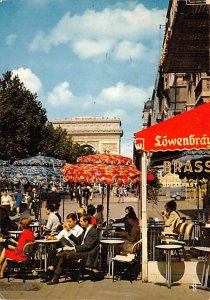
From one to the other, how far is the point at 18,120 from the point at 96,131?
66.3 meters

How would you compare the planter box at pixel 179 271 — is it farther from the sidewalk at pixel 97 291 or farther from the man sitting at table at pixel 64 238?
the man sitting at table at pixel 64 238

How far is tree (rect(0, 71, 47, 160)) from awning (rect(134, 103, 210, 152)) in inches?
1227

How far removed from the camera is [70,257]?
8.27 meters

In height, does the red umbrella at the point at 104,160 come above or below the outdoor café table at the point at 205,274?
above

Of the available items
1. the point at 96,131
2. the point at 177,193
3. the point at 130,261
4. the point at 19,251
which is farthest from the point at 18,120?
the point at 96,131

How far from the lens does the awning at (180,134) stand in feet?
25.7

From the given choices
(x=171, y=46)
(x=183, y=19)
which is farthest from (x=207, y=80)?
(x=183, y=19)

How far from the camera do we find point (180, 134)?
7953 mm

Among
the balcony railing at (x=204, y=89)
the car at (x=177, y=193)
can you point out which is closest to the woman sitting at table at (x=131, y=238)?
the balcony railing at (x=204, y=89)

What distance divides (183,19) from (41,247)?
24.4 ft

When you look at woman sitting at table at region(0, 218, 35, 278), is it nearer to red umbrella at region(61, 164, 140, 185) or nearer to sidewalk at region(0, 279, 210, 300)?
sidewalk at region(0, 279, 210, 300)

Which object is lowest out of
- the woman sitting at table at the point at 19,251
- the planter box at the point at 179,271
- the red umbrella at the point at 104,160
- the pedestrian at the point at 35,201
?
the planter box at the point at 179,271

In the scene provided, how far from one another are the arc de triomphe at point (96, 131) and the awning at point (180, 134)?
96098 mm

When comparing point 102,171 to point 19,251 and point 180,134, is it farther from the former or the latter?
point 180,134
